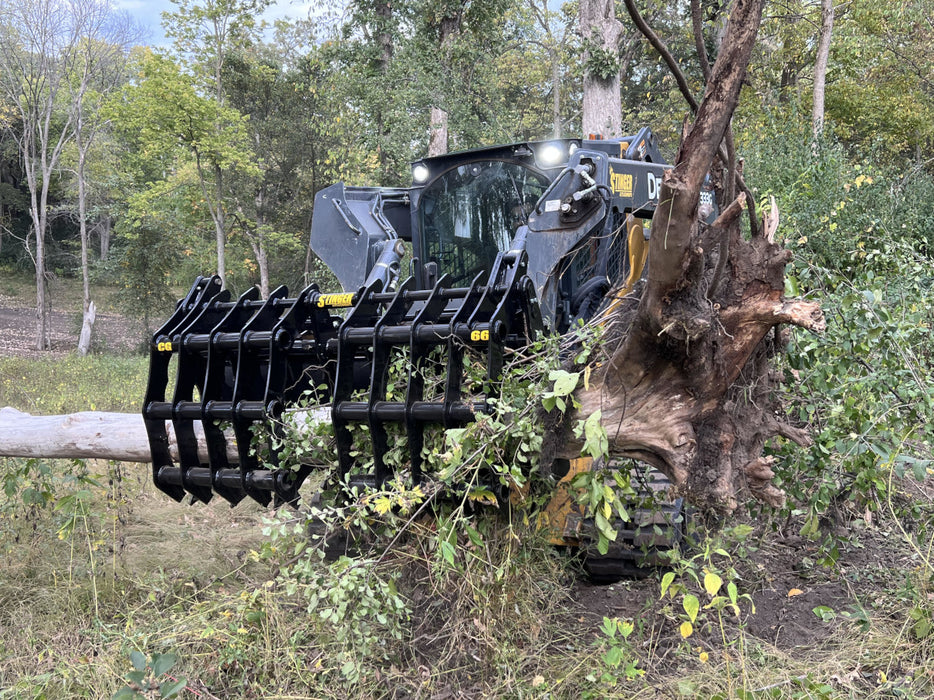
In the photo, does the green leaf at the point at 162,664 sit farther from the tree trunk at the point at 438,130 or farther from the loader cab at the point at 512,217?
the tree trunk at the point at 438,130

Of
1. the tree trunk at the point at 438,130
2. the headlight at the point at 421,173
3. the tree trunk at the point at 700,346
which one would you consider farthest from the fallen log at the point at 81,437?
the tree trunk at the point at 438,130

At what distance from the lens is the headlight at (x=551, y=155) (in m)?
4.97

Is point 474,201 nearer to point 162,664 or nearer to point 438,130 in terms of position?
point 162,664

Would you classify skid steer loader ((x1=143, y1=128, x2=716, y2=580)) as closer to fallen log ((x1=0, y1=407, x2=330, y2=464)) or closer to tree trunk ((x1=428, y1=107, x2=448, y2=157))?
fallen log ((x1=0, y1=407, x2=330, y2=464))

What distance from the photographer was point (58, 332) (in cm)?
2856

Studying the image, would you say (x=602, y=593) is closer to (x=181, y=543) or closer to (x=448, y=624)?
(x=448, y=624)

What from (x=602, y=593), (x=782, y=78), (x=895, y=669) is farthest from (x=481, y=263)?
(x=782, y=78)

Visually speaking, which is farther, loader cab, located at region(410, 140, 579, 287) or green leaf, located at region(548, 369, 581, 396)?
loader cab, located at region(410, 140, 579, 287)

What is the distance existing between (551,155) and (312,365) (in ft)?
7.39

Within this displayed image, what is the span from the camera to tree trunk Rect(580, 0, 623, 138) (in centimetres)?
1062

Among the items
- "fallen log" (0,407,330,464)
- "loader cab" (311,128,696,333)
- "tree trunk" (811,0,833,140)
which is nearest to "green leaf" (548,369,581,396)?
"loader cab" (311,128,696,333)

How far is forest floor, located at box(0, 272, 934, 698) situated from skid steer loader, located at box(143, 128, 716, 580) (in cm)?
30

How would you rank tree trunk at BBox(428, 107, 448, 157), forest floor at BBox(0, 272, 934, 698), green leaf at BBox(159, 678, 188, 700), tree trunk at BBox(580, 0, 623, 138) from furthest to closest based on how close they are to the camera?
tree trunk at BBox(428, 107, 448, 157) → tree trunk at BBox(580, 0, 623, 138) → forest floor at BBox(0, 272, 934, 698) → green leaf at BBox(159, 678, 188, 700)

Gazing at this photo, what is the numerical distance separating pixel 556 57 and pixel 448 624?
25.2 m
